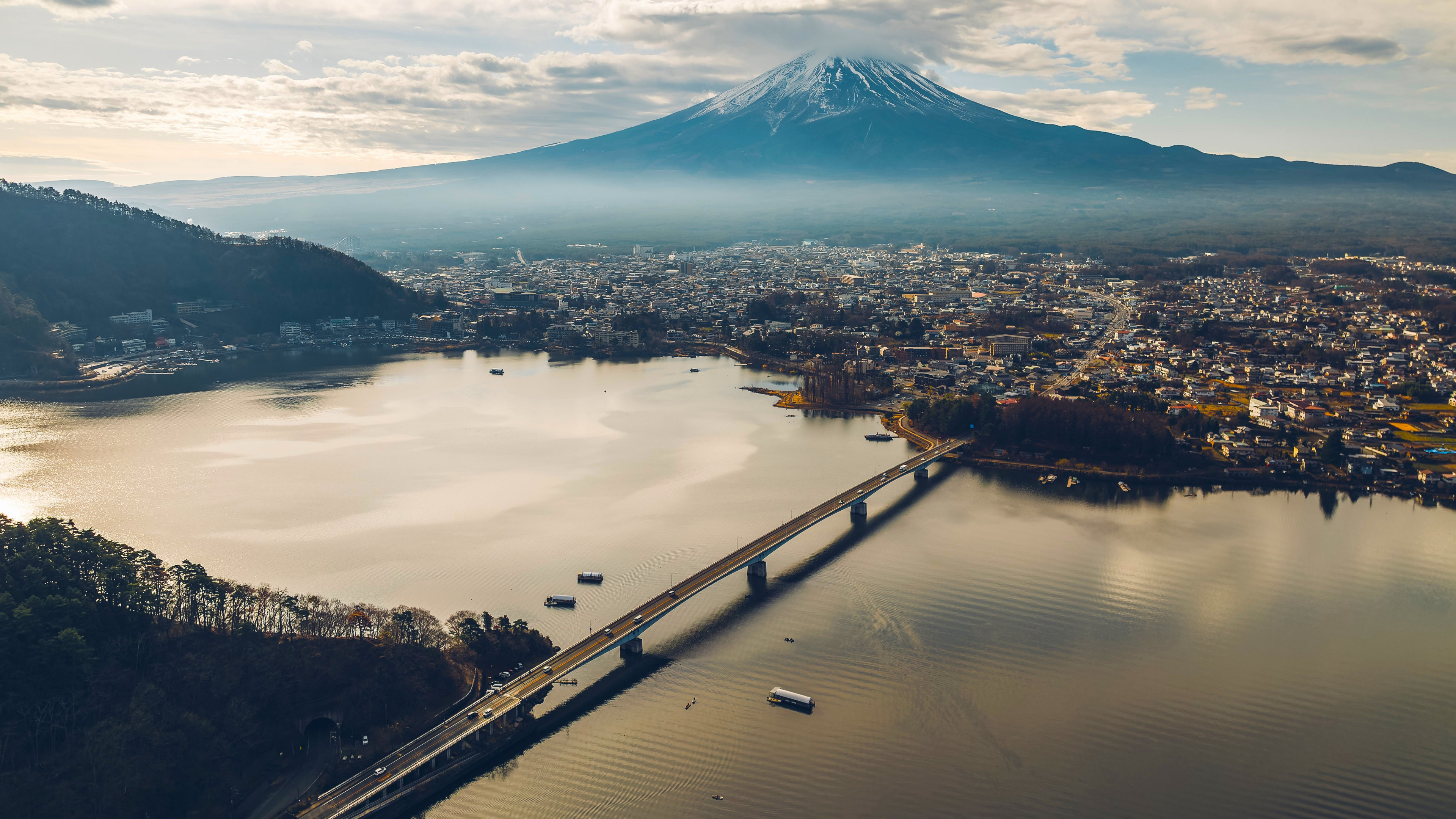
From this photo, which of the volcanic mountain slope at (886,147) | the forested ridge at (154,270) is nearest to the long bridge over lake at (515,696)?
the forested ridge at (154,270)

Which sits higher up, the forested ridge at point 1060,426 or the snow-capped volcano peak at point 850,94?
the snow-capped volcano peak at point 850,94

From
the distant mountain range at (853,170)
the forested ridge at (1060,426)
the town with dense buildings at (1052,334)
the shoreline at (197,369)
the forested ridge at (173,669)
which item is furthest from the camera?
the distant mountain range at (853,170)

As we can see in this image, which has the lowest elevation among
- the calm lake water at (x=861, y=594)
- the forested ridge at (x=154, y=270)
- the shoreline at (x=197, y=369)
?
the calm lake water at (x=861, y=594)

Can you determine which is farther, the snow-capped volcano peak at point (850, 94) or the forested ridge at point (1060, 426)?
the snow-capped volcano peak at point (850, 94)

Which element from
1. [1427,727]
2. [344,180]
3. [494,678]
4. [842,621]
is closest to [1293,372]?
[1427,727]

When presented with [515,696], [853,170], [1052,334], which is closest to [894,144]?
[853,170]

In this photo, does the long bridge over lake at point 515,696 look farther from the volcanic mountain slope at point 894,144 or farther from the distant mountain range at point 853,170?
the volcanic mountain slope at point 894,144

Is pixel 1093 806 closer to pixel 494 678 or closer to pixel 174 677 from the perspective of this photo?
pixel 494 678

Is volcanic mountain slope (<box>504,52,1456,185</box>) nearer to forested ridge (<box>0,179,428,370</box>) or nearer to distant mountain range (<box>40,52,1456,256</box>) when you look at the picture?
distant mountain range (<box>40,52,1456,256</box>)
